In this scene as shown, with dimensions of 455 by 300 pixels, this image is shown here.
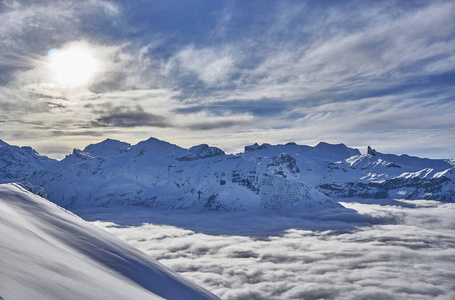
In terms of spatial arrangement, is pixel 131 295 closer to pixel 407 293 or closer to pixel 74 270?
pixel 74 270

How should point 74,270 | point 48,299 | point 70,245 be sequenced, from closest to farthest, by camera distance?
point 48,299, point 74,270, point 70,245

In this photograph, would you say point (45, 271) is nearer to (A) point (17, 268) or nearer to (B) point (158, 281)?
(A) point (17, 268)

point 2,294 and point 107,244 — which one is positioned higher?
point 2,294

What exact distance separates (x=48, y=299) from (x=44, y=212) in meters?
14.9

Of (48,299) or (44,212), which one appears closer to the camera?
(48,299)

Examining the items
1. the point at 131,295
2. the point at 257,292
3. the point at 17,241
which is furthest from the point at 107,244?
the point at 257,292

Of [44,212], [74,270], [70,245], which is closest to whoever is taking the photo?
[74,270]

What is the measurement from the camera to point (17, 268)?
24.1 ft

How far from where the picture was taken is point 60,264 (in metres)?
9.99

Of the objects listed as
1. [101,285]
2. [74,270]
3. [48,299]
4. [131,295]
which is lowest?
[131,295]

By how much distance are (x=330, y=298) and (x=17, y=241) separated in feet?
716

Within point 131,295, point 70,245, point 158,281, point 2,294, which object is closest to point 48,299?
point 2,294

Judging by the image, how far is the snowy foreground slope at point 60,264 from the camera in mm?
7203

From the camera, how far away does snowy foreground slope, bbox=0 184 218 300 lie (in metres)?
7.20
